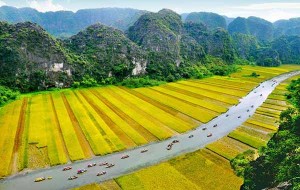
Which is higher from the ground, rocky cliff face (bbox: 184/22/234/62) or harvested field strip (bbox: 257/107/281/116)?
rocky cliff face (bbox: 184/22/234/62)

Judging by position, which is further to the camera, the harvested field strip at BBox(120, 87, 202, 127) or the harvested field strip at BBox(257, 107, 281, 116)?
the harvested field strip at BBox(257, 107, 281, 116)

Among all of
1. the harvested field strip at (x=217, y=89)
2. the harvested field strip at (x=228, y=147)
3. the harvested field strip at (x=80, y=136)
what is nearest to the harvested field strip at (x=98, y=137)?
the harvested field strip at (x=80, y=136)

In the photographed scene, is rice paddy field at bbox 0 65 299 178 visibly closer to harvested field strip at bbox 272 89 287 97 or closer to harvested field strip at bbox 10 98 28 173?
harvested field strip at bbox 10 98 28 173

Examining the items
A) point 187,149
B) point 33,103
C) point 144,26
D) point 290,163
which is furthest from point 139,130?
point 144,26

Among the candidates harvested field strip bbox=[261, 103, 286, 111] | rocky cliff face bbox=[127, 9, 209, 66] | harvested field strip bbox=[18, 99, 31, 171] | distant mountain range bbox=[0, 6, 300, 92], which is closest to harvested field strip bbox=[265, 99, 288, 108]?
harvested field strip bbox=[261, 103, 286, 111]

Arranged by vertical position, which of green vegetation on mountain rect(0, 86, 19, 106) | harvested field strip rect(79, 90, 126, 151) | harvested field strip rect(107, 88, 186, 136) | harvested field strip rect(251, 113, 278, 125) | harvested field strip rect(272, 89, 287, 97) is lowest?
harvested field strip rect(272, 89, 287, 97)

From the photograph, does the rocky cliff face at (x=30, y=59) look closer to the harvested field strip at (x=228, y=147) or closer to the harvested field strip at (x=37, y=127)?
the harvested field strip at (x=37, y=127)

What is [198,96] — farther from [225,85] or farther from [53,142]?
[53,142]

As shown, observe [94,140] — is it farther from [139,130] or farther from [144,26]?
[144,26]
